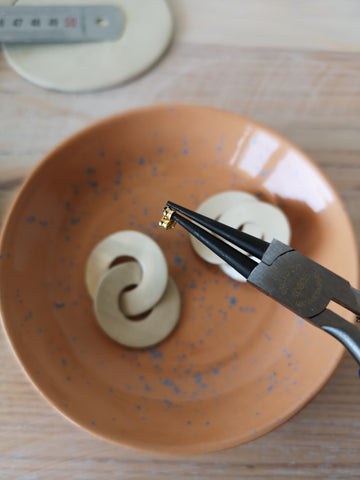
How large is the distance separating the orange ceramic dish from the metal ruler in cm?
17

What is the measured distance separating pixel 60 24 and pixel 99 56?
0.21 ft

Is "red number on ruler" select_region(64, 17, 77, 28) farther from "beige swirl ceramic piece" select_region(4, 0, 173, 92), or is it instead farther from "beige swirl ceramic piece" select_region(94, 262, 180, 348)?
"beige swirl ceramic piece" select_region(94, 262, 180, 348)

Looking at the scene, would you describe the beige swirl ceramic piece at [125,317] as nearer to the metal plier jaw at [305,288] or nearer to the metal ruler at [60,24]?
the metal plier jaw at [305,288]

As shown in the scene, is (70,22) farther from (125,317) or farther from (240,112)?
(125,317)

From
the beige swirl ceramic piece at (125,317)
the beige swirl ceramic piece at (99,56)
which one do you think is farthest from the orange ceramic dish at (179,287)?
the beige swirl ceramic piece at (99,56)

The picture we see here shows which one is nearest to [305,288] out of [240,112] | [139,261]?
[139,261]

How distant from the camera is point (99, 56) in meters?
0.61

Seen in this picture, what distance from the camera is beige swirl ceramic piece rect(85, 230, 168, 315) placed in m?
0.51

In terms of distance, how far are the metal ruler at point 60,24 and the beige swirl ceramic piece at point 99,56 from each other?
0.01 meters

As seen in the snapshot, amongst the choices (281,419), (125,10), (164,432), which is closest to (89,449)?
(164,432)

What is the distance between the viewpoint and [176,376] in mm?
492

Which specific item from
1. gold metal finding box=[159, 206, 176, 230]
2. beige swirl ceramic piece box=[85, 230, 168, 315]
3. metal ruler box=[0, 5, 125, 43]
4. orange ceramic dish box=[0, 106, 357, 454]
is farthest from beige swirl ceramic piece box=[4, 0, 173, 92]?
gold metal finding box=[159, 206, 176, 230]

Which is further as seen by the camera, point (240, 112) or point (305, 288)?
point (240, 112)

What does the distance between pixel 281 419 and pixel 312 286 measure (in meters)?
0.15
